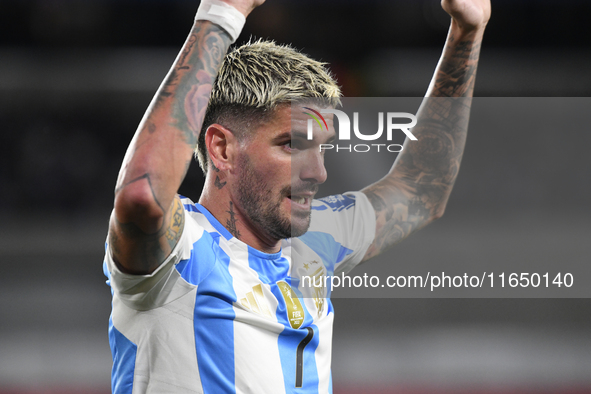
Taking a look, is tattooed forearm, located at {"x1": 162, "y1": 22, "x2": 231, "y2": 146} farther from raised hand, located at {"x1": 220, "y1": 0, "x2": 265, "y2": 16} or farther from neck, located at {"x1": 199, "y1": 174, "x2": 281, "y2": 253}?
neck, located at {"x1": 199, "y1": 174, "x2": 281, "y2": 253}

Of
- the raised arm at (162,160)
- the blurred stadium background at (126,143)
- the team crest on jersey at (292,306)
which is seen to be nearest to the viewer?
the raised arm at (162,160)

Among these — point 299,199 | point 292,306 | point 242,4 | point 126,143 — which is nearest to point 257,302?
point 292,306

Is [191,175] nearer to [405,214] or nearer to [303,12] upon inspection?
[303,12]

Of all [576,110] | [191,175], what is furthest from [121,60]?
[576,110]

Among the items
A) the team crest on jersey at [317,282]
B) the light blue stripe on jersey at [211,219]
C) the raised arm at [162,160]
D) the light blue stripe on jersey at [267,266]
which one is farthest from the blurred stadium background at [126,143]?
the raised arm at [162,160]

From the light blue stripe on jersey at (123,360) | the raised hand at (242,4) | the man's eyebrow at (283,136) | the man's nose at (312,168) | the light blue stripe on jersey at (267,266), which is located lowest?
the light blue stripe on jersey at (123,360)

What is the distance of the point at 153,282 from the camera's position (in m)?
0.63

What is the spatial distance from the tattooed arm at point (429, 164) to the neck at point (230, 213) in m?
0.29

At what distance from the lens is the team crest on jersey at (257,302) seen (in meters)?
0.76

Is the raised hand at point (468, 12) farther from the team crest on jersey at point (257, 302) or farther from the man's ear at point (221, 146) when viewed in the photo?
the team crest on jersey at point (257, 302)

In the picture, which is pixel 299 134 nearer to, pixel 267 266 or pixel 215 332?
pixel 267 266

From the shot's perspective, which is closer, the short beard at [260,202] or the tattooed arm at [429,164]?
the short beard at [260,202]

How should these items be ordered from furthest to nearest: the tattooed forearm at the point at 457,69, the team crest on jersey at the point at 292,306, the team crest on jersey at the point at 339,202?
the team crest on jersey at the point at 339,202
the tattooed forearm at the point at 457,69
the team crest on jersey at the point at 292,306

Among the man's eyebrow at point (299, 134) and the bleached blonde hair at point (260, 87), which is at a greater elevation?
the bleached blonde hair at point (260, 87)
